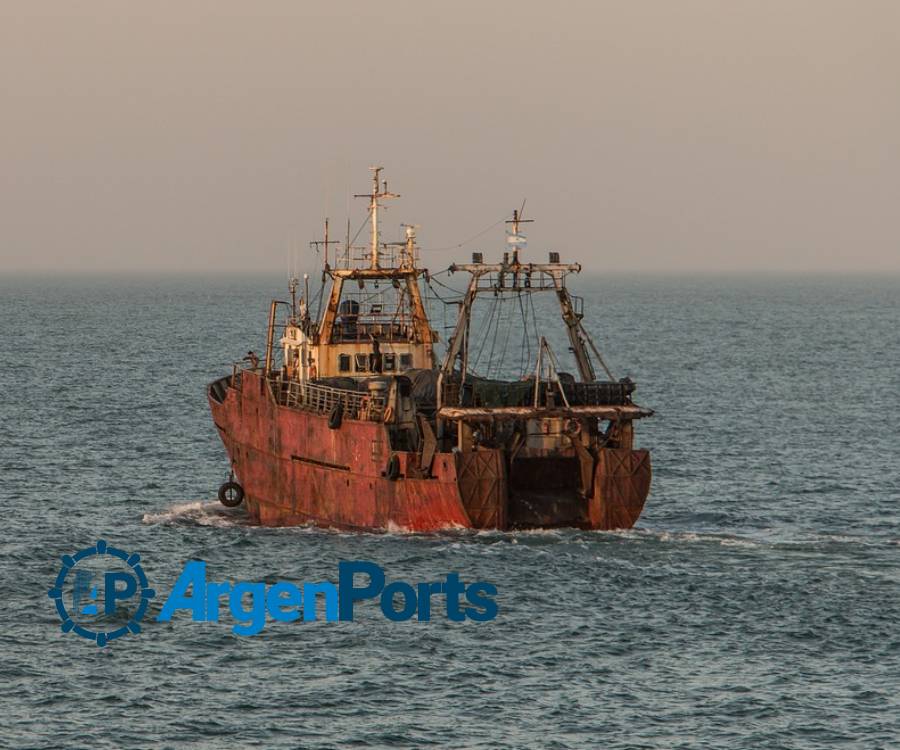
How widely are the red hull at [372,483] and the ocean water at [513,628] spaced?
77 centimetres

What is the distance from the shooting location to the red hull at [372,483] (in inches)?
2023

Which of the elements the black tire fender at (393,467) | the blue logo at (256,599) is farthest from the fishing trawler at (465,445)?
the blue logo at (256,599)

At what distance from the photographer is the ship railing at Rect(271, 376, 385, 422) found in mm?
54366

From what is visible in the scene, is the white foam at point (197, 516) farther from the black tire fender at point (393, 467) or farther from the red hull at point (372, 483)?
the black tire fender at point (393, 467)

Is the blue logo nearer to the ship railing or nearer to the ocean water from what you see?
the ocean water

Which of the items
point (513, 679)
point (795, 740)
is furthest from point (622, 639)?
point (795, 740)

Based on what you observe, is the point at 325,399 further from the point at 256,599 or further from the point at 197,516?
the point at 256,599

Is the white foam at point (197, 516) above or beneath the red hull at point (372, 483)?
beneath

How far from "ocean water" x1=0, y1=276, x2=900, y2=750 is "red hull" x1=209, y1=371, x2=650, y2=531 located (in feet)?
2.52

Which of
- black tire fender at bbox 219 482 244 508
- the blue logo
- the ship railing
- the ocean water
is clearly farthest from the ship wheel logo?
black tire fender at bbox 219 482 244 508

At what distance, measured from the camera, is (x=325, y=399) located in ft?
186

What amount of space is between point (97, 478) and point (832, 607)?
33.3m

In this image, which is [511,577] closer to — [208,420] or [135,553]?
[135,553]

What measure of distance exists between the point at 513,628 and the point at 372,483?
11.2m
